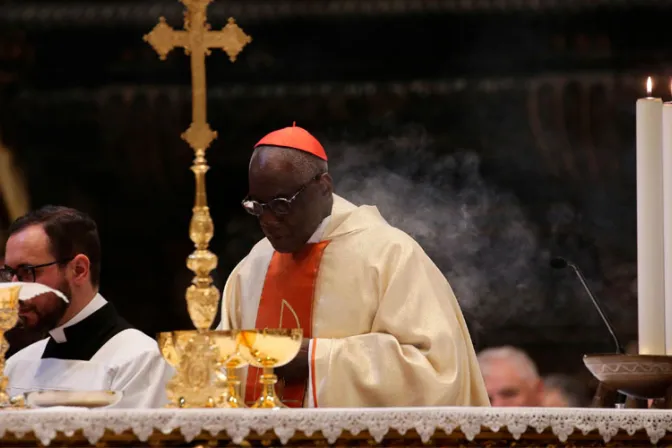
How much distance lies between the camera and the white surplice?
16.1 feet

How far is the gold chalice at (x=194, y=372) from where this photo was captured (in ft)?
11.3

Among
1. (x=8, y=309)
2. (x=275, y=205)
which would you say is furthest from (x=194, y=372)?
(x=275, y=205)

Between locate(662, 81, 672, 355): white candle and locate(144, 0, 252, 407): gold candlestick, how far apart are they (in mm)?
1176

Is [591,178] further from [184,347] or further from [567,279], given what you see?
[184,347]

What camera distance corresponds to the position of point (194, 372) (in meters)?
3.45

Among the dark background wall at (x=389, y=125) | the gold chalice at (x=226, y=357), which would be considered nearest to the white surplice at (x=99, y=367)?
the gold chalice at (x=226, y=357)

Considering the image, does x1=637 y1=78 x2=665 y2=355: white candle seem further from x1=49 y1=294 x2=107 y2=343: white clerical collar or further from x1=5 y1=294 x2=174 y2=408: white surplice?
x1=49 y1=294 x2=107 y2=343: white clerical collar

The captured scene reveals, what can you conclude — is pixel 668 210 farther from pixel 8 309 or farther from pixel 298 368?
pixel 8 309

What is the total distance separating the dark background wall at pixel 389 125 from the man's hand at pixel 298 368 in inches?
139

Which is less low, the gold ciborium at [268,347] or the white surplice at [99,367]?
the gold ciborium at [268,347]

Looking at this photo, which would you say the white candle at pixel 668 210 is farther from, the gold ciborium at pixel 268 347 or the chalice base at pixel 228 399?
the chalice base at pixel 228 399

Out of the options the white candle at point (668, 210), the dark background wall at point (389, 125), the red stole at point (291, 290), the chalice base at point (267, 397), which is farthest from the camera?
the dark background wall at point (389, 125)

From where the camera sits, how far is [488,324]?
25.6 feet

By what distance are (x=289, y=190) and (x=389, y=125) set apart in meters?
3.52
